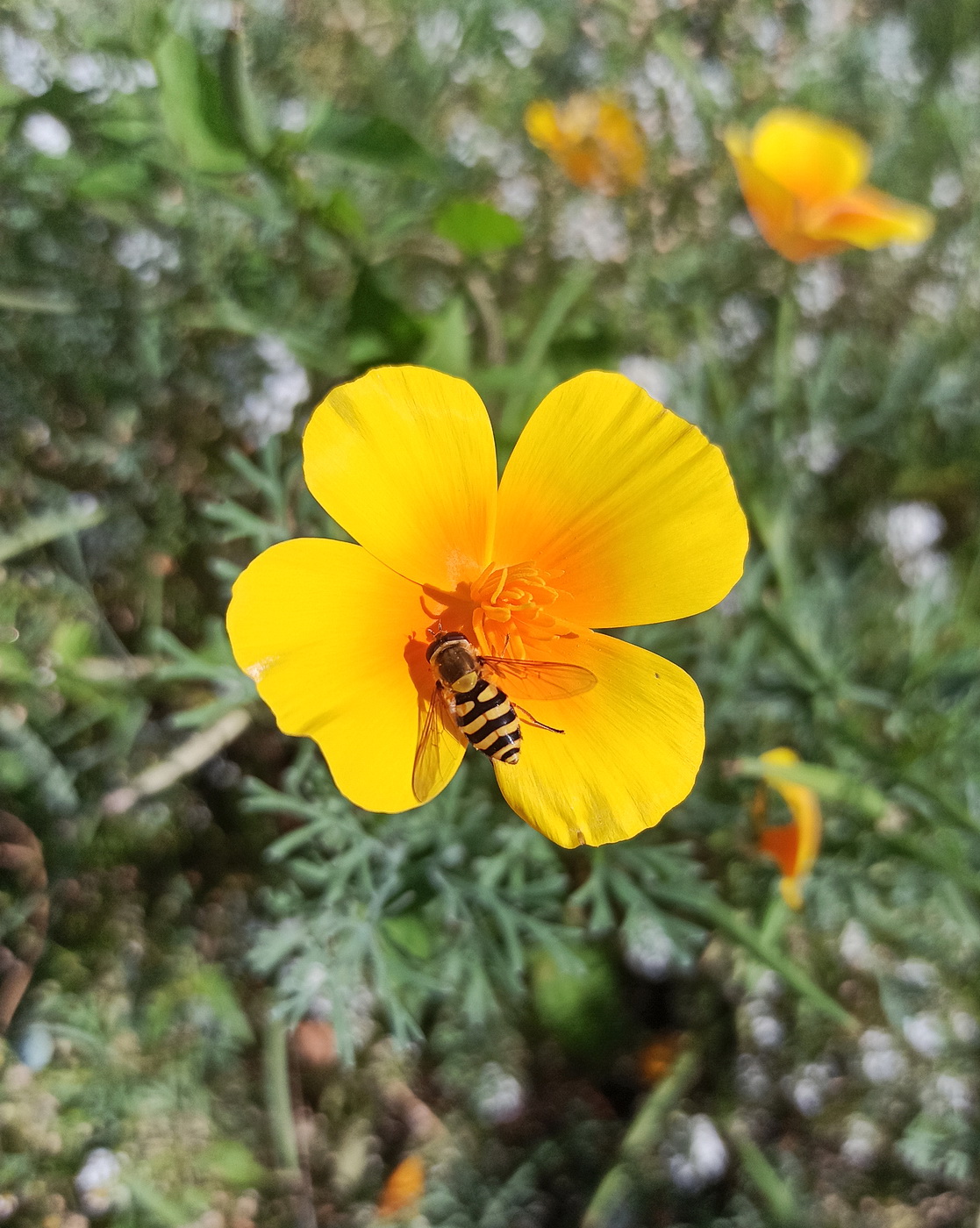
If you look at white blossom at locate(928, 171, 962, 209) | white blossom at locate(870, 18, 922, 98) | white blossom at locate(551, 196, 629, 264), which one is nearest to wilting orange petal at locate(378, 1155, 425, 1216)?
white blossom at locate(551, 196, 629, 264)

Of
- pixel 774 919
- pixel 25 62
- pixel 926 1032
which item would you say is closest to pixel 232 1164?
pixel 774 919

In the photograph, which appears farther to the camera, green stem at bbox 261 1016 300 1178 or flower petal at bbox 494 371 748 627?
green stem at bbox 261 1016 300 1178

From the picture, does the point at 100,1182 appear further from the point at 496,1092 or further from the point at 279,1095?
the point at 496,1092

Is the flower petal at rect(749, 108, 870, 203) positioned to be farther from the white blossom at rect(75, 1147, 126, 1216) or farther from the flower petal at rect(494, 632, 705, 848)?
the white blossom at rect(75, 1147, 126, 1216)

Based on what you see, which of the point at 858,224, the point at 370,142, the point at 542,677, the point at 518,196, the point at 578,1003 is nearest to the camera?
the point at 542,677

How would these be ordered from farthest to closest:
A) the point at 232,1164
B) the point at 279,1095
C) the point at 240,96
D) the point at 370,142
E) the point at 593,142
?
the point at 593,142 → the point at 232,1164 → the point at 279,1095 → the point at 370,142 → the point at 240,96

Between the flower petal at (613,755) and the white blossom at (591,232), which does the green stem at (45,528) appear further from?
the white blossom at (591,232)

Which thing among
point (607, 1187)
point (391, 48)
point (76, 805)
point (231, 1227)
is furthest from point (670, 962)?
point (391, 48)

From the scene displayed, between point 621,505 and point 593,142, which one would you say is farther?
point 593,142
